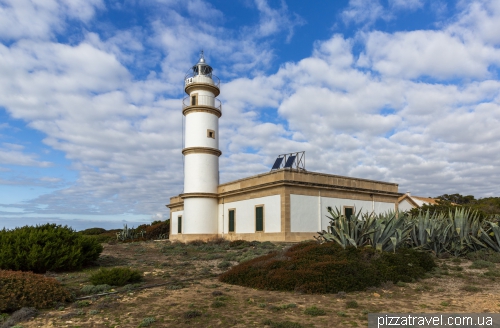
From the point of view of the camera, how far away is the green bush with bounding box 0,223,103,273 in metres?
11.6

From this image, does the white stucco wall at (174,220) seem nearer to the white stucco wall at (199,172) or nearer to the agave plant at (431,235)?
the white stucco wall at (199,172)

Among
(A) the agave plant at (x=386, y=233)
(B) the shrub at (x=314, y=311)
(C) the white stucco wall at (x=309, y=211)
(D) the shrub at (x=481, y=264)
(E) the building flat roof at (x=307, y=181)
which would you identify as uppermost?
(E) the building flat roof at (x=307, y=181)

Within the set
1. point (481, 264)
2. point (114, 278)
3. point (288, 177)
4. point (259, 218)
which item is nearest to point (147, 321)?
point (114, 278)

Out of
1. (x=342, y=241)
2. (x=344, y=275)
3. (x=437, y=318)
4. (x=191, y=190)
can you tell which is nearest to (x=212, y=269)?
(x=342, y=241)

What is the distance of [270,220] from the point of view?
21.3 meters

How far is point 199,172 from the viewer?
24.0m

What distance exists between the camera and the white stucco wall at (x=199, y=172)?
2397 cm

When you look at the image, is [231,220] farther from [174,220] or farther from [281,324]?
[281,324]

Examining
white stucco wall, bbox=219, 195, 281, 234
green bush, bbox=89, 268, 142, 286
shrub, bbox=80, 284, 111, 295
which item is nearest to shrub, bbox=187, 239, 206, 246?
white stucco wall, bbox=219, 195, 281, 234

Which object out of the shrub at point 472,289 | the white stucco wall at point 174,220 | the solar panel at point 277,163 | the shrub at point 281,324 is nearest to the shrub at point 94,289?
the shrub at point 281,324

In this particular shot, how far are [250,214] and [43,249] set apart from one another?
12.8 meters

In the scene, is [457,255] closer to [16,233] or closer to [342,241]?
[342,241]

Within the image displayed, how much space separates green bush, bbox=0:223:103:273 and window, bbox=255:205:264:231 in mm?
10301

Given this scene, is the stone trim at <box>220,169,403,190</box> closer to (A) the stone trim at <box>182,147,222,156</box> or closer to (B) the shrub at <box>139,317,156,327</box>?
(A) the stone trim at <box>182,147,222,156</box>
